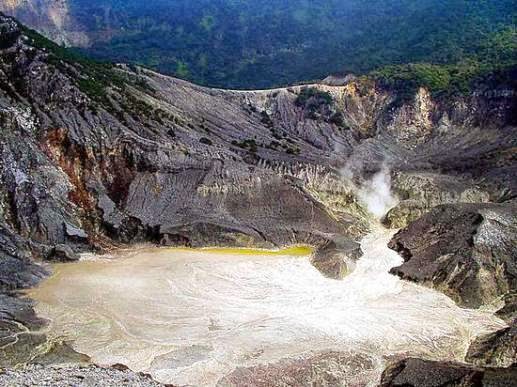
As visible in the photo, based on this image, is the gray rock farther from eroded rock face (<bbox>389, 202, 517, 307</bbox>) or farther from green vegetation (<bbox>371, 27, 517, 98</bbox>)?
green vegetation (<bbox>371, 27, 517, 98</bbox>)

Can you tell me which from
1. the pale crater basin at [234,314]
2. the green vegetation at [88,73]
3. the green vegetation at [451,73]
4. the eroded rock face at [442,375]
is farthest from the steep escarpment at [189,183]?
the green vegetation at [451,73]

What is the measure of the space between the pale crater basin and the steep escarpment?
2377mm

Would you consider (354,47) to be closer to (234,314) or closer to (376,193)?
(376,193)

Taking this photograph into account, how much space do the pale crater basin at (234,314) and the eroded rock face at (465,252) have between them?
132cm

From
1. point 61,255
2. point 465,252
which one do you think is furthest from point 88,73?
point 465,252

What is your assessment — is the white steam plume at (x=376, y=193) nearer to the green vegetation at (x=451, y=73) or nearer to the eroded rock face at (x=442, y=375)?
the green vegetation at (x=451, y=73)

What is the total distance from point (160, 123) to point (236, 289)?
29.4m

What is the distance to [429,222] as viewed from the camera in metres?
61.4

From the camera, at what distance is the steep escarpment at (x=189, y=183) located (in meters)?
54.6

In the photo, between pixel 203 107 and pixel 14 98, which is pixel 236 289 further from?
pixel 203 107

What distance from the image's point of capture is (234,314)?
4700 centimetres

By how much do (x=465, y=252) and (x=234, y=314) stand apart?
18418 millimetres

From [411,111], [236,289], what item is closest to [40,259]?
[236,289]

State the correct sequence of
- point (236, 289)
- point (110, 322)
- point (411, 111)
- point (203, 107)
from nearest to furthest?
point (110, 322)
point (236, 289)
point (203, 107)
point (411, 111)
